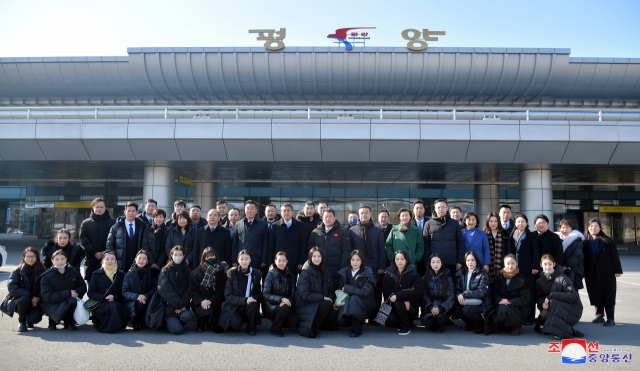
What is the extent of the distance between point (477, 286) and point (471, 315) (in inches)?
17.7

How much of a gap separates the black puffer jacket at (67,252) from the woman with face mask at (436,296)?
5.53 meters

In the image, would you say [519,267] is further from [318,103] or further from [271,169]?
[318,103]

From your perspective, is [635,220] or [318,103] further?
[635,220]

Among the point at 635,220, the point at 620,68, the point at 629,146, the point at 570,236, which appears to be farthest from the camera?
the point at 635,220

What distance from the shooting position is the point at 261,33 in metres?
23.2

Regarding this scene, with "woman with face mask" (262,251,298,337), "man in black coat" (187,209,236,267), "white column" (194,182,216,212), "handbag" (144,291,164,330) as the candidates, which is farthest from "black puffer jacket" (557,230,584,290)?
"white column" (194,182,216,212)

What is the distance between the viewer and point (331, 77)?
22656 mm

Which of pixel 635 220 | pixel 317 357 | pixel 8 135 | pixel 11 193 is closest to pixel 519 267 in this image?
pixel 317 357

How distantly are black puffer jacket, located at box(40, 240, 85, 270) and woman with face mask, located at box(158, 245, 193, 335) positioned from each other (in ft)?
5.74

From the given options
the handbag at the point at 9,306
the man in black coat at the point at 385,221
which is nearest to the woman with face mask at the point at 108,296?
the handbag at the point at 9,306

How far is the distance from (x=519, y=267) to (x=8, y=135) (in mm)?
16043

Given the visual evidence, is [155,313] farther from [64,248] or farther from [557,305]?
[557,305]

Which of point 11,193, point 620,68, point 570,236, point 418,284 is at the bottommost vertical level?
point 418,284

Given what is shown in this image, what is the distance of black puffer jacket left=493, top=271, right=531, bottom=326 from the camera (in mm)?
6270
